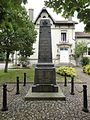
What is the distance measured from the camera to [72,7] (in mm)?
5906

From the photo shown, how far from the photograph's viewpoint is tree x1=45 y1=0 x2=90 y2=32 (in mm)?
5770

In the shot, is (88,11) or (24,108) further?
(24,108)

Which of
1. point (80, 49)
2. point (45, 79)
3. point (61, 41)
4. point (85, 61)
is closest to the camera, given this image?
point (45, 79)

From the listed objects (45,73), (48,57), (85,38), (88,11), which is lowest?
(45,73)

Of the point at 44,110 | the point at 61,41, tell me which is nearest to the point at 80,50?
the point at 61,41

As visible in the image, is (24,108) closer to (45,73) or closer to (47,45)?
(45,73)

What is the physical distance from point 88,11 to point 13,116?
395 cm

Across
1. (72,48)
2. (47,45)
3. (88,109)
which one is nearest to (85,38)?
(72,48)

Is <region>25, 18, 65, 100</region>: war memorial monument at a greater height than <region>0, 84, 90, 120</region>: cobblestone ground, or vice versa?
<region>25, 18, 65, 100</region>: war memorial monument

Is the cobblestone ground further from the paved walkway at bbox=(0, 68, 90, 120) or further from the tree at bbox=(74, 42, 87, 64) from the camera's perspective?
the tree at bbox=(74, 42, 87, 64)

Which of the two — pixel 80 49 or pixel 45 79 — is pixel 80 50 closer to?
pixel 80 49

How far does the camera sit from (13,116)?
7.40m

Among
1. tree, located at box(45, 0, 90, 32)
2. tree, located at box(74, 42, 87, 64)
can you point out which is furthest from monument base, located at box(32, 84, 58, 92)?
tree, located at box(74, 42, 87, 64)

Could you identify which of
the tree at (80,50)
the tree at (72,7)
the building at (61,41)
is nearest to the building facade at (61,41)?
the building at (61,41)
